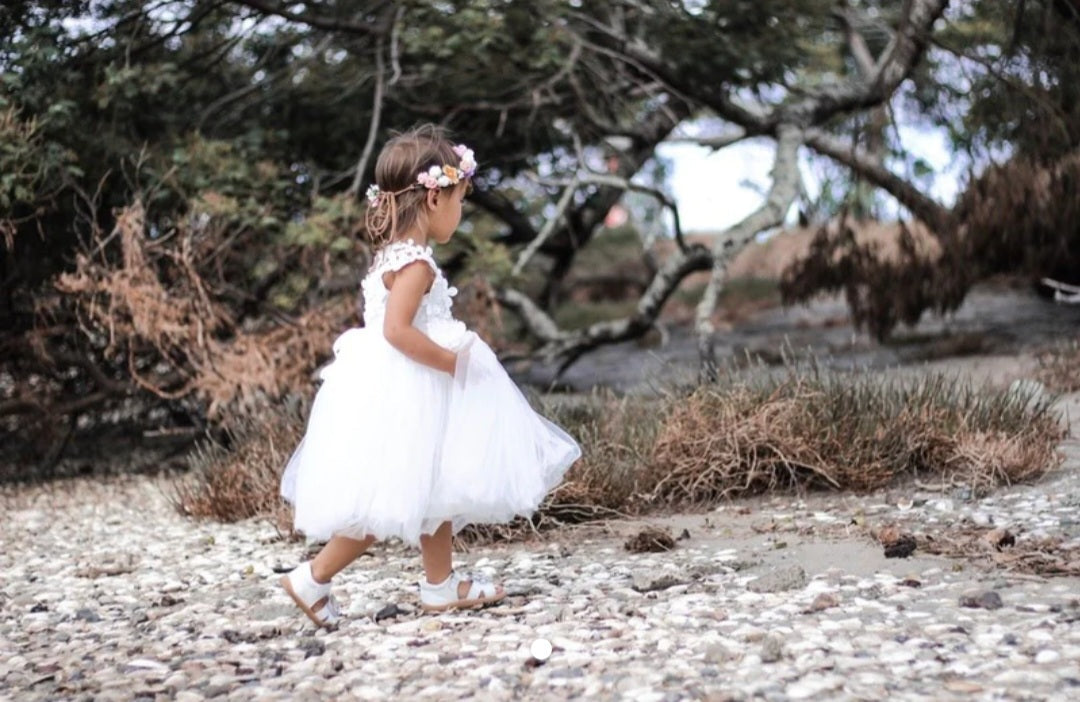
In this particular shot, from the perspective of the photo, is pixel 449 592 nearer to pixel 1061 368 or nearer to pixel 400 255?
pixel 400 255

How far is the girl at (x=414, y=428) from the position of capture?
13.2 feet

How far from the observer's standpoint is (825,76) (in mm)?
17344

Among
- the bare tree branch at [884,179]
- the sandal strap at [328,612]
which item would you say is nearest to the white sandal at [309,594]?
the sandal strap at [328,612]

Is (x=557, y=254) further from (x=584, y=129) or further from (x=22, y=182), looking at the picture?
(x=22, y=182)

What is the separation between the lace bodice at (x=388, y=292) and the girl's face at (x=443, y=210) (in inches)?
3.8

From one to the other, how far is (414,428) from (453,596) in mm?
610

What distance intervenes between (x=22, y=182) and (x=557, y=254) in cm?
570

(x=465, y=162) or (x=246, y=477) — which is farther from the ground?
(x=465, y=162)

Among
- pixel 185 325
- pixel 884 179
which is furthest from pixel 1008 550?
pixel 884 179

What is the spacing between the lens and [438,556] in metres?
4.25

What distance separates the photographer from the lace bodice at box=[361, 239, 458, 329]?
4.13 m

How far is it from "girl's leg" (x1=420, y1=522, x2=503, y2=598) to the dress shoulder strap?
33.9 inches

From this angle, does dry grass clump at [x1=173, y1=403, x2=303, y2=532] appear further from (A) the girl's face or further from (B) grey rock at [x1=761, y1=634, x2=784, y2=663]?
(B) grey rock at [x1=761, y1=634, x2=784, y2=663]

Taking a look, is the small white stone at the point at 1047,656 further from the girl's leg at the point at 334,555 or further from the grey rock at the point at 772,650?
the girl's leg at the point at 334,555
